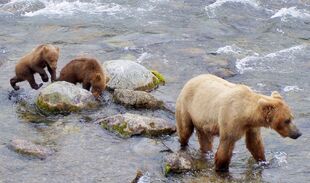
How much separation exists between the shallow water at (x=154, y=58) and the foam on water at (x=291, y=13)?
0.03 meters

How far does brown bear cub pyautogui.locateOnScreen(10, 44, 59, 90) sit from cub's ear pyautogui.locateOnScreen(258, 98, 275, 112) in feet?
15.7

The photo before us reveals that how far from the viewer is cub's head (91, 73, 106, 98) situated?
37.3 ft

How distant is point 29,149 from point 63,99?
6.03 feet

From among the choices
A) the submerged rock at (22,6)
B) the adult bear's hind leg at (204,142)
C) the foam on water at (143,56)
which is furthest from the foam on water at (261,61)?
the submerged rock at (22,6)

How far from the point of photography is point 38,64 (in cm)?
1162

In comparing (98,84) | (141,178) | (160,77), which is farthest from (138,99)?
(141,178)

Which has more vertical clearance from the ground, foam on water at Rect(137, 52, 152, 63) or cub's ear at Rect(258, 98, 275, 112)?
cub's ear at Rect(258, 98, 275, 112)

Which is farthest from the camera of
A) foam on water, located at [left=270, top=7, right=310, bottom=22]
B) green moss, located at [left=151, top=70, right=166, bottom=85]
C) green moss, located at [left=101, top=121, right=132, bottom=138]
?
foam on water, located at [left=270, top=7, right=310, bottom=22]

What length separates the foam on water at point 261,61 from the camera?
1386 centimetres

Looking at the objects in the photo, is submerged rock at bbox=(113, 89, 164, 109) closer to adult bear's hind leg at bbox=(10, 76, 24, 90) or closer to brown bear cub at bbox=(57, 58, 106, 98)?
brown bear cub at bbox=(57, 58, 106, 98)

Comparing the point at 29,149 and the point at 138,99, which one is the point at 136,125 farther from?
the point at 29,149

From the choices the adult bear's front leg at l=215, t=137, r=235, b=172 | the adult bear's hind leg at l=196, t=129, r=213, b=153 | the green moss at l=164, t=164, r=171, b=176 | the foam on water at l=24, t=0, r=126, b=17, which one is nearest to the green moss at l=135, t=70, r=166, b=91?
the adult bear's hind leg at l=196, t=129, r=213, b=153

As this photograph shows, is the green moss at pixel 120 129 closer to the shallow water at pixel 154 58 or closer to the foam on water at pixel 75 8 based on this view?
the shallow water at pixel 154 58

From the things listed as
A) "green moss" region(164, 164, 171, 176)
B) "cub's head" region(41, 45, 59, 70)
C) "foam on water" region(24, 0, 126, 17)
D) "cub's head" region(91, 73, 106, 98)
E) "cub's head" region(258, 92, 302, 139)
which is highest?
"cub's head" region(258, 92, 302, 139)
